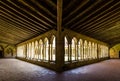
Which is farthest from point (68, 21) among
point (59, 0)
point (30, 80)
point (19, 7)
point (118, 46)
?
point (118, 46)

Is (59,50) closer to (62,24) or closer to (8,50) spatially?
(62,24)

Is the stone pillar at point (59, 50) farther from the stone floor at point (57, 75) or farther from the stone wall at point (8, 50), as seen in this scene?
the stone wall at point (8, 50)

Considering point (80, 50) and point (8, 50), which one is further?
point (8, 50)

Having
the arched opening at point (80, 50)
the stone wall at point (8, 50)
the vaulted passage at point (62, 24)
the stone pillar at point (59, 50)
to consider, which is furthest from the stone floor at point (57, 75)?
the stone wall at point (8, 50)

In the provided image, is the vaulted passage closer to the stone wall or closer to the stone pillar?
the stone pillar

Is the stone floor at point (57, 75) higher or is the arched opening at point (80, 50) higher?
the arched opening at point (80, 50)

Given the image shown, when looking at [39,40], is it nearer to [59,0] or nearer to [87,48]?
[87,48]

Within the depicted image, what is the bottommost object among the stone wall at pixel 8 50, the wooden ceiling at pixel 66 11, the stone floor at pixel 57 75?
the stone floor at pixel 57 75

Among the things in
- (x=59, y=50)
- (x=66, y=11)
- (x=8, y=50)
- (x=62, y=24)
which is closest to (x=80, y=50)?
(x=59, y=50)

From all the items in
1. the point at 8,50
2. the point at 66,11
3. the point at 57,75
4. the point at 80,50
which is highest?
the point at 66,11

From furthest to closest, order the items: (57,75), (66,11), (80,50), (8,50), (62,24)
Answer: (8,50), (80,50), (62,24), (66,11), (57,75)

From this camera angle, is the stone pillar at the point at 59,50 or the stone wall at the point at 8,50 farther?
the stone wall at the point at 8,50

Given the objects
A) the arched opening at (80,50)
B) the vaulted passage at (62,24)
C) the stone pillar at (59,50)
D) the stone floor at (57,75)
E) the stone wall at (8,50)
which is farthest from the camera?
the stone wall at (8,50)

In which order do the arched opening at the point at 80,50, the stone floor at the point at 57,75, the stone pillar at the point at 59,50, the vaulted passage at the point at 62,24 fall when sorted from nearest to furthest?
1. the stone floor at the point at 57,75
2. the vaulted passage at the point at 62,24
3. the stone pillar at the point at 59,50
4. the arched opening at the point at 80,50
